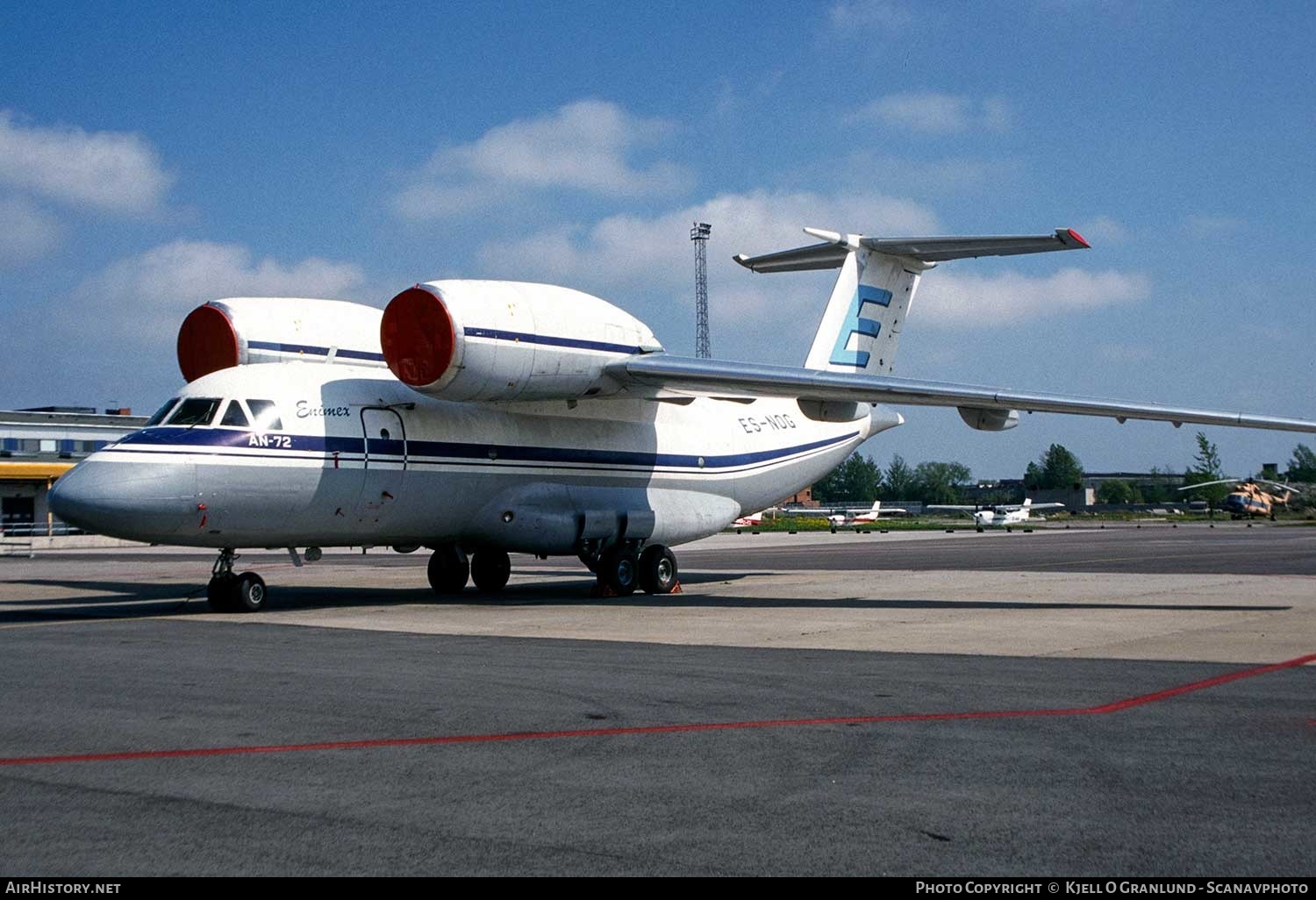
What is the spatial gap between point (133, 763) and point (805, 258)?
2055 centimetres

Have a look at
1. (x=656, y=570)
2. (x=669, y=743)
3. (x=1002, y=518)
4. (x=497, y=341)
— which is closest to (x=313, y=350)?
(x=497, y=341)

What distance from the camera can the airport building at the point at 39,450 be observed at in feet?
177

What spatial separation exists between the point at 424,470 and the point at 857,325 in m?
9.99

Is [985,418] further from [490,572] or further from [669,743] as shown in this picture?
[669,743]

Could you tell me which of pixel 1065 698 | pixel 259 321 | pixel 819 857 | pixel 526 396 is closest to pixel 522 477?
pixel 526 396

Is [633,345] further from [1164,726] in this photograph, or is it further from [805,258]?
[1164,726]

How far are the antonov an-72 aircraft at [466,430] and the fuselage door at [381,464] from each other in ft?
0.08

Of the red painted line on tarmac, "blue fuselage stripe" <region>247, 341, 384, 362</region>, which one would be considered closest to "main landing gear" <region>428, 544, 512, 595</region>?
"blue fuselage stripe" <region>247, 341, 384, 362</region>

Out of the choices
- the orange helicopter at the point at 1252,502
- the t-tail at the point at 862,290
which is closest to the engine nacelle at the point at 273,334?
the t-tail at the point at 862,290

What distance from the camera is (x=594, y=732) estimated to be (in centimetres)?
798

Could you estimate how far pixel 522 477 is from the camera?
20.6 meters

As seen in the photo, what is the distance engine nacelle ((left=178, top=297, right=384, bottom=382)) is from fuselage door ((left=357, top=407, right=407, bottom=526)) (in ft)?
9.48

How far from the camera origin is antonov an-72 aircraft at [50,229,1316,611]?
1712 cm

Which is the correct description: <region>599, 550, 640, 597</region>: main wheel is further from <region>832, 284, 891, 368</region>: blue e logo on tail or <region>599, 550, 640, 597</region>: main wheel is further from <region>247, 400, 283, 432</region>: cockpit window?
<region>832, 284, 891, 368</region>: blue e logo on tail
